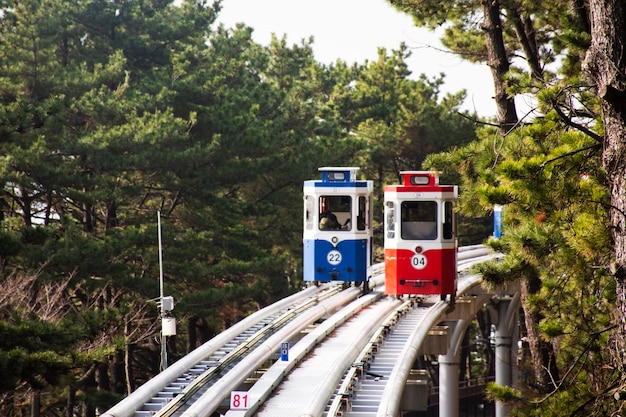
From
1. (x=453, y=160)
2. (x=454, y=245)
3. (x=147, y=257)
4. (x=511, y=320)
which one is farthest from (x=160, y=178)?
(x=453, y=160)

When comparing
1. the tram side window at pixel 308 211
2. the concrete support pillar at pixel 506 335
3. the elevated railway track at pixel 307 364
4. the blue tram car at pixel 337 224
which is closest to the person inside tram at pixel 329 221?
the blue tram car at pixel 337 224

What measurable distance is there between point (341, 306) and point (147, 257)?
30.9 ft

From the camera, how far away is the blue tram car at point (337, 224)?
20891 millimetres

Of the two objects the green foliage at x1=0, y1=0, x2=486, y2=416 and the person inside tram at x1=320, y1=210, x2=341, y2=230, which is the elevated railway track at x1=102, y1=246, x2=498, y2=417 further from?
→ the green foliage at x1=0, y1=0, x2=486, y2=416

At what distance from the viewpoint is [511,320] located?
35625 mm

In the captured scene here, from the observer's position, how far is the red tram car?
18719 mm

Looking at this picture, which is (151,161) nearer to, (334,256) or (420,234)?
(334,256)

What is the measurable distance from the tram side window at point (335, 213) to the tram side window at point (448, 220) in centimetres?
274

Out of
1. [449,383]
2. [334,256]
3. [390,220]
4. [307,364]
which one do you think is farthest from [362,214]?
[449,383]

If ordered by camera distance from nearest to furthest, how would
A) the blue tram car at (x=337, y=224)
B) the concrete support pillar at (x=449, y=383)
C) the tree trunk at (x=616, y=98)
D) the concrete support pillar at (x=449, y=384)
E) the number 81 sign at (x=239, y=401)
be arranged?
1. the tree trunk at (x=616, y=98)
2. the number 81 sign at (x=239, y=401)
3. the blue tram car at (x=337, y=224)
4. the concrete support pillar at (x=449, y=384)
5. the concrete support pillar at (x=449, y=383)

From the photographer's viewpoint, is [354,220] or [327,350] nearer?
[327,350]

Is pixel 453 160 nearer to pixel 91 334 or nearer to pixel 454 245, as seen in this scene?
pixel 454 245

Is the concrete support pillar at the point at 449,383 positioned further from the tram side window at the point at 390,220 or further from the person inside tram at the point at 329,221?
the tram side window at the point at 390,220

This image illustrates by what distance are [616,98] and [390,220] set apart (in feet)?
36.0
